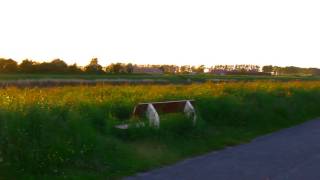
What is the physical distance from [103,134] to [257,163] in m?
3.39

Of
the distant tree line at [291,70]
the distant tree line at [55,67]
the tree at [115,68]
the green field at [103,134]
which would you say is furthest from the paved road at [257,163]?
the distant tree line at [291,70]

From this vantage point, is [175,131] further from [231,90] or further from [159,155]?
[231,90]

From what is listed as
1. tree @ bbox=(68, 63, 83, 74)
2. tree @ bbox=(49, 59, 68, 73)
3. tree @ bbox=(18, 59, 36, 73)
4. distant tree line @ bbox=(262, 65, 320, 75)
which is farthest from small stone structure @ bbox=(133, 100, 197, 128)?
distant tree line @ bbox=(262, 65, 320, 75)

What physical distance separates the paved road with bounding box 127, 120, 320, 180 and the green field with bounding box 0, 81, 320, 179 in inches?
18.4

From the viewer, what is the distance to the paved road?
9.66 metres

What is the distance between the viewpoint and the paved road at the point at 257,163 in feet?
31.7

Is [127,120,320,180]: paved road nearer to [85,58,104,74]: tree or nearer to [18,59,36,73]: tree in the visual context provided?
[18,59,36,73]: tree

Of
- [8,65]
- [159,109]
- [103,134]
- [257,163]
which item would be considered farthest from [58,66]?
[257,163]

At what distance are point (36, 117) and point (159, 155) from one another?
119 inches

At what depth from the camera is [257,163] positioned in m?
11.0

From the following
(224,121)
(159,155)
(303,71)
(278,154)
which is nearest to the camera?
(159,155)

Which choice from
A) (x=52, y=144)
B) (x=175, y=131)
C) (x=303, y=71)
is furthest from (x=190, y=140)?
(x=303, y=71)

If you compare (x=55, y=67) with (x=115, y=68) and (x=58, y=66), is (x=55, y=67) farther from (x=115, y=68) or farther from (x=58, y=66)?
(x=115, y=68)

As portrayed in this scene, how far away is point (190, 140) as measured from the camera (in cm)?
1344
